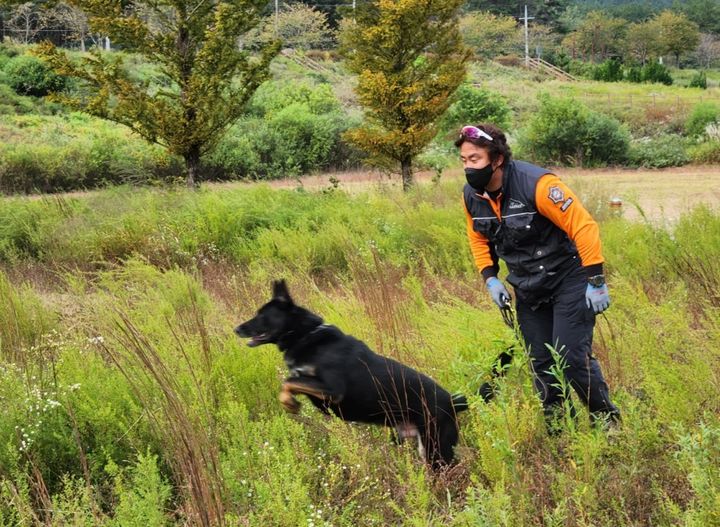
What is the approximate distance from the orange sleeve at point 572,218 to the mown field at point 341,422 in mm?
653

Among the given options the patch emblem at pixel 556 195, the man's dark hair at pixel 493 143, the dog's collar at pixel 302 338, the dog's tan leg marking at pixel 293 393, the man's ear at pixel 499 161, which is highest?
the man's dark hair at pixel 493 143

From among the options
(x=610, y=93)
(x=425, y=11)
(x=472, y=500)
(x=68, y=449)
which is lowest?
(x=610, y=93)

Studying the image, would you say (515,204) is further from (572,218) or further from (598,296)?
(598,296)

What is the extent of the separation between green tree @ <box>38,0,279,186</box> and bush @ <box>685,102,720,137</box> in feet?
65.8

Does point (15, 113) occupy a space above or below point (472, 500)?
below

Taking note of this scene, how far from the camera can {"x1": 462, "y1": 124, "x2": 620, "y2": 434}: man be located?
11.2 ft

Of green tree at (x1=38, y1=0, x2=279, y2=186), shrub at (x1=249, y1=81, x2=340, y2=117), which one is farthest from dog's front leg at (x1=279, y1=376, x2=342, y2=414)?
shrub at (x1=249, y1=81, x2=340, y2=117)

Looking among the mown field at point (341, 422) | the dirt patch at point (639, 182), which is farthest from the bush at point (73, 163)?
the mown field at point (341, 422)

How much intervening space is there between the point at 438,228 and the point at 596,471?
19.9ft

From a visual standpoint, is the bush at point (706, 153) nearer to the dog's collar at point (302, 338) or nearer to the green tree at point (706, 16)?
the dog's collar at point (302, 338)

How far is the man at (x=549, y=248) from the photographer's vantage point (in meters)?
3.41

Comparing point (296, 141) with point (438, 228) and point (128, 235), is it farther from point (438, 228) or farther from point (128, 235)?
point (438, 228)

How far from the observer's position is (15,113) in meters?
30.0

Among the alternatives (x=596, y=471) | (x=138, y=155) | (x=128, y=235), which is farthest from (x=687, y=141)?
(x=596, y=471)
